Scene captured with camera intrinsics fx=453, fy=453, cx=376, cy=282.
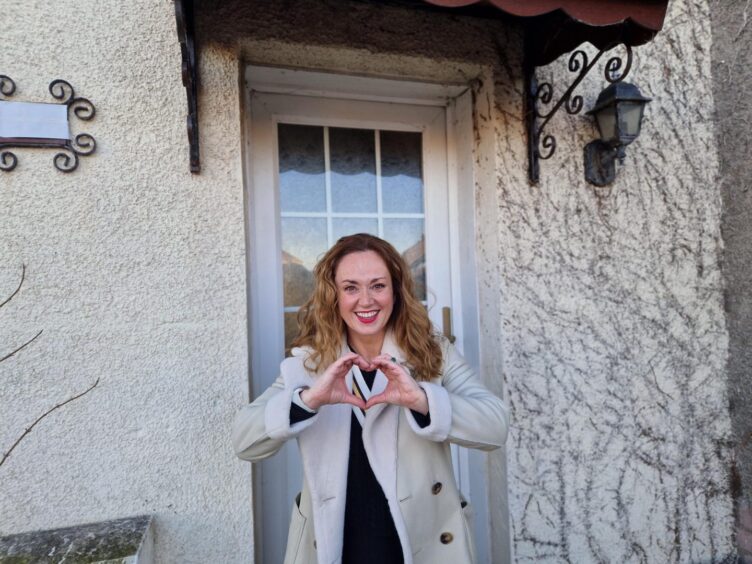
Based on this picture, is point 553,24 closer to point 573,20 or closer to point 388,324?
point 573,20

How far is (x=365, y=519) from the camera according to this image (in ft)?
4.77

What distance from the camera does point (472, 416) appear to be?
1405mm

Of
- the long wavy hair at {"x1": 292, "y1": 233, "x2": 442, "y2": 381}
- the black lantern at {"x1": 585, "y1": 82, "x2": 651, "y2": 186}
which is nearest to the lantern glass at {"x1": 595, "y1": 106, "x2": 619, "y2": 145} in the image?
the black lantern at {"x1": 585, "y1": 82, "x2": 651, "y2": 186}

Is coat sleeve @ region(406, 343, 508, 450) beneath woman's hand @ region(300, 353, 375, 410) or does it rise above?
beneath

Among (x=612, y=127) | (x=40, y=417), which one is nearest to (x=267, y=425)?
(x=40, y=417)

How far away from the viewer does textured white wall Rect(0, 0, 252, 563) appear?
1.72 metres

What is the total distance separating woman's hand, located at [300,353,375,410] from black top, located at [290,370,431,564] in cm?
18

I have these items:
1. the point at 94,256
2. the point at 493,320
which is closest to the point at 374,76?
the point at 493,320

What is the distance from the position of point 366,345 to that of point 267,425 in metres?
0.44

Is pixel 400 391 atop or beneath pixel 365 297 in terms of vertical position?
beneath

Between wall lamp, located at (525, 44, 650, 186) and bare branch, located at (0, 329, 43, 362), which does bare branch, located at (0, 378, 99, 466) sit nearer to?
bare branch, located at (0, 329, 43, 362)

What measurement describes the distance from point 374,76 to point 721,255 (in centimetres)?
211

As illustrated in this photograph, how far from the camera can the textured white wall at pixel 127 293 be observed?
172cm

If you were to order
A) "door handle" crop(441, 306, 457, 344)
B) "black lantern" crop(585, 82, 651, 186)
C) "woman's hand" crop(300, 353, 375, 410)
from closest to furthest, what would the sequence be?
"woman's hand" crop(300, 353, 375, 410) < "black lantern" crop(585, 82, 651, 186) < "door handle" crop(441, 306, 457, 344)
